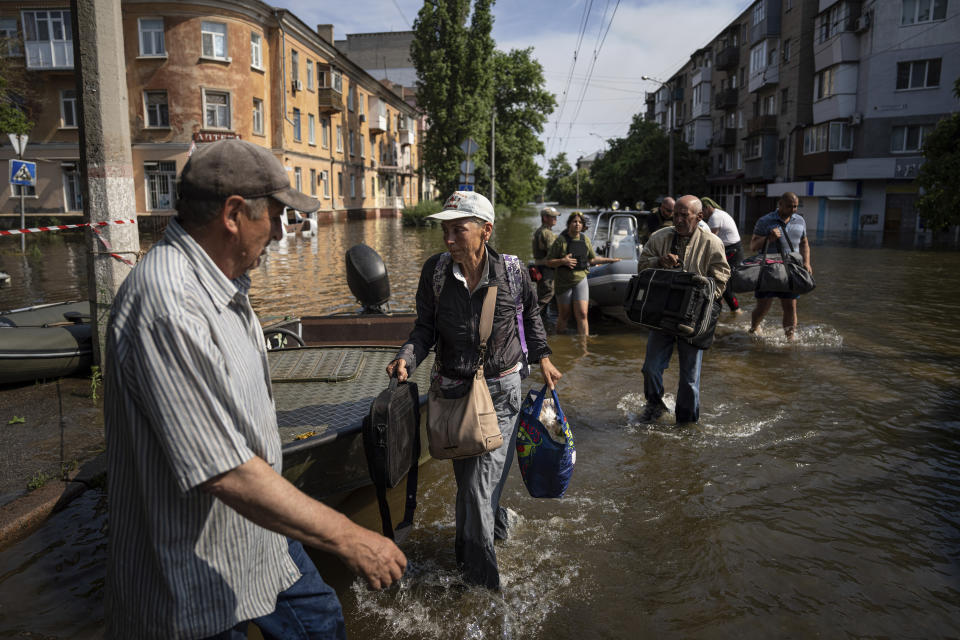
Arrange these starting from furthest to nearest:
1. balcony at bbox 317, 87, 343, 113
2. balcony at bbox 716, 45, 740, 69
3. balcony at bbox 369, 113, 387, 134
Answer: balcony at bbox 369, 113, 387, 134 < balcony at bbox 716, 45, 740, 69 < balcony at bbox 317, 87, 343, 113

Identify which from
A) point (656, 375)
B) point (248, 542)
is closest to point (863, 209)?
point (656, 375)

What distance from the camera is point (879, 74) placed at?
110ft

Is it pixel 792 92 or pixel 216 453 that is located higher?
pixel 792 92

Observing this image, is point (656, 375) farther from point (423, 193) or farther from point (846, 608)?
point (423, 193)

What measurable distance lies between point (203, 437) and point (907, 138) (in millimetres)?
40346

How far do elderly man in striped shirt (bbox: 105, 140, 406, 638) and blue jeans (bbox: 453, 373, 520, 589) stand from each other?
1517 mm

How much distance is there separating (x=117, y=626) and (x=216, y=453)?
25.9 inches

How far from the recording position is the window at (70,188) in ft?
99.0

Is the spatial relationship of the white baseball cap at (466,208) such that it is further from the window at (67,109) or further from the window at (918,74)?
Result: the window at (918,74)

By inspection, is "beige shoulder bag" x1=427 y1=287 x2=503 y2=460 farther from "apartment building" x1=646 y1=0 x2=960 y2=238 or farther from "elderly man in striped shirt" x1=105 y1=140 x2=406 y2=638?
"apartment building" x1=646 y1=0 x2=960 y2=238

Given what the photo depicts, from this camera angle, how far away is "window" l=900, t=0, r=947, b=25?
103ft

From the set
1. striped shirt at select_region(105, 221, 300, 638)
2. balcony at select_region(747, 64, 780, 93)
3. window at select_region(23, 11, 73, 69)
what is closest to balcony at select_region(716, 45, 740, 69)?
balcony at select_region(747, 64, 780, 93)

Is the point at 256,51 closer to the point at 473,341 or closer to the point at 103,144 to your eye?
the point at 103,144

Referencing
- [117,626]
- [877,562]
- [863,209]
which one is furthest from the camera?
[863,209]
